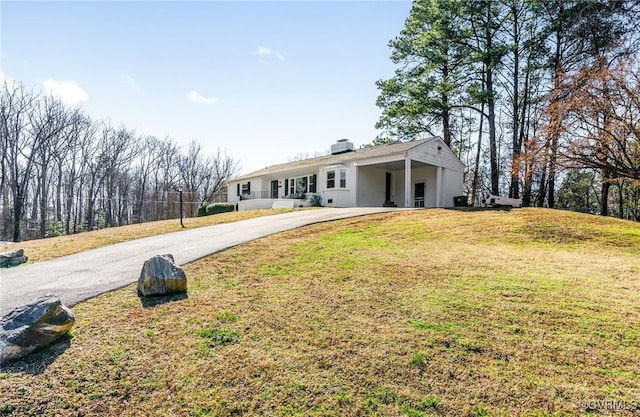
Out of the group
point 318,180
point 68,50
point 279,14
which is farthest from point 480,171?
point 68,50

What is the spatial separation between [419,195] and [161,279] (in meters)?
17.7

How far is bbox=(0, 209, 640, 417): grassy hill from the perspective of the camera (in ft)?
9.68

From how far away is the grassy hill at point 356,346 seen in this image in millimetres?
2951

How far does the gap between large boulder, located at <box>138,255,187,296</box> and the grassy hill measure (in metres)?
0.22

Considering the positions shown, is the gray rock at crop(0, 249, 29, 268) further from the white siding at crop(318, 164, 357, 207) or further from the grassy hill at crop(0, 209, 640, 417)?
the white siding at crop(318, 164, 357, 207)

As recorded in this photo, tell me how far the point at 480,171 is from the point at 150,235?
25970 millimetres

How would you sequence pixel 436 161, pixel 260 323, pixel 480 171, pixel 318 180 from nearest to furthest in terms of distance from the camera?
pixel 260 323
pixel 436 161
pixel 318 180
pixel 480 171

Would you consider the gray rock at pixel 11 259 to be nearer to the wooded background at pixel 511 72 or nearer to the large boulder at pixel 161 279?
the large boulder at pixel 161 279

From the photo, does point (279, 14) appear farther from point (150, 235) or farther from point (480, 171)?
point (480, 171)

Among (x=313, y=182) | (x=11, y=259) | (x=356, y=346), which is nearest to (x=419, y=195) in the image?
(x=313, y=182)

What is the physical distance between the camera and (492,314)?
4.34 meters

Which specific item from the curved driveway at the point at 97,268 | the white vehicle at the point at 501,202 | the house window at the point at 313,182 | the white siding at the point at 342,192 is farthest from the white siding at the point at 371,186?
the curved driveway at the point at 97,268

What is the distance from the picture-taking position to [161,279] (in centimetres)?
521

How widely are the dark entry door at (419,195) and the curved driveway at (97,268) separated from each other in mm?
11751
